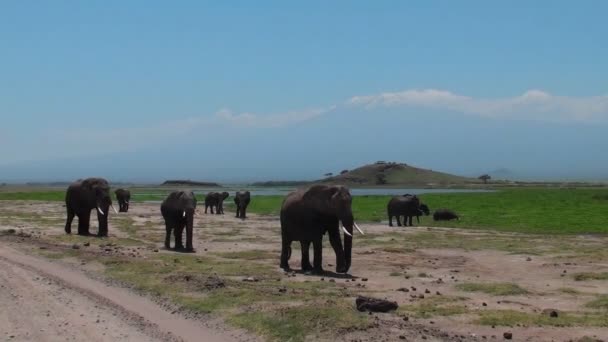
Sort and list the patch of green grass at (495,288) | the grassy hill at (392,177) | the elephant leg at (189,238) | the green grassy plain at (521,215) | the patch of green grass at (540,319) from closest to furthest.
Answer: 1. the patch of green grass at (540,319)
2. the patch of green grass at (495,288)
3. the elephant leg at (189,238)
4. the green grassy plain at (521,215)
5. the grassy hill at (392,177)

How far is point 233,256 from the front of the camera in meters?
25.3

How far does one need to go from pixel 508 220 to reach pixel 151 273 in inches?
1174

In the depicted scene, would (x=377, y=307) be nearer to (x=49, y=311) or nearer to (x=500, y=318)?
(x=500, y=318)

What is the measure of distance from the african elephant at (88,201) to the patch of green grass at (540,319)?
A: 21.9m

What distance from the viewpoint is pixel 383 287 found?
18.1 meters

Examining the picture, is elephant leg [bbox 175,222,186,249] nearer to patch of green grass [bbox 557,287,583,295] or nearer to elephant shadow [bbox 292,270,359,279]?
elephant shadow [bbox 292,270,359,279]

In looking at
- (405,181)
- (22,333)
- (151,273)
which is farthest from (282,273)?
(405,181)

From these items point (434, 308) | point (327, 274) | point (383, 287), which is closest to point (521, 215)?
point (327, 274)

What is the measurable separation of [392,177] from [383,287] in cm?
13112

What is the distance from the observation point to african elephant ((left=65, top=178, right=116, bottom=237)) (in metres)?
32.6

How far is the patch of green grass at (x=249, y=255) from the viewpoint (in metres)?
25.1

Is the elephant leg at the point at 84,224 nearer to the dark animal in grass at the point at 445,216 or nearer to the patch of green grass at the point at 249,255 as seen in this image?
the patch of green grass at the point at 249,255

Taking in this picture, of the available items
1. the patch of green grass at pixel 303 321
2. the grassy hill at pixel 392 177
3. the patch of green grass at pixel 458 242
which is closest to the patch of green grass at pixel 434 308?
the patch of green grass at pixel 303 321

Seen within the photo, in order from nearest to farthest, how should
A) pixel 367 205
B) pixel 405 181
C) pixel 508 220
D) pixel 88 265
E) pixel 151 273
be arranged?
pixel 151 273 → pixel 88 265 → pixel 508 220 → pixel 367 205 → pixel 405 181
